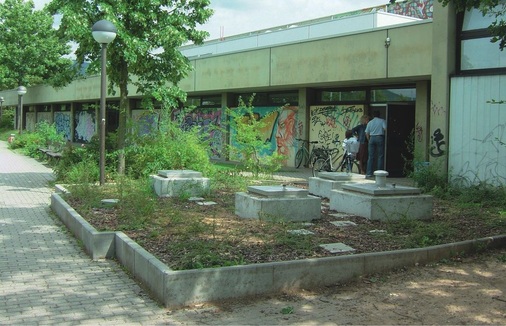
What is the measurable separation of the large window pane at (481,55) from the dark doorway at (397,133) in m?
3.79

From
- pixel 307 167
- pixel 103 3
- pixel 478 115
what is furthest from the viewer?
pixel 307 167

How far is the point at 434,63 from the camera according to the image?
1260 cm

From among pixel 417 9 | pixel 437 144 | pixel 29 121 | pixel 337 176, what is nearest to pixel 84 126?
pixel 29 121

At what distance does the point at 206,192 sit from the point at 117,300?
227 inches

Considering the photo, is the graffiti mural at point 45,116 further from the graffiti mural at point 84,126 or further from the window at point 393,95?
the window at point 393,95

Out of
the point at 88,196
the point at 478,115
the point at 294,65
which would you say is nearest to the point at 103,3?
the point at 88,196

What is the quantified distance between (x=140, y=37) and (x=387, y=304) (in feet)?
33.6

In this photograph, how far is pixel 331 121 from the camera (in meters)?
18.4

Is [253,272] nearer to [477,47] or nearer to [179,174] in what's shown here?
[179,174]

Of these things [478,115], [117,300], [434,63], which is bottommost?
[117,300]

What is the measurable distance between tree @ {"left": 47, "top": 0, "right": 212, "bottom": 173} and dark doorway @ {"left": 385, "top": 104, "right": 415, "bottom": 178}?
587 cm

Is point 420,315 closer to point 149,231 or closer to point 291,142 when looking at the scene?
point 149,231

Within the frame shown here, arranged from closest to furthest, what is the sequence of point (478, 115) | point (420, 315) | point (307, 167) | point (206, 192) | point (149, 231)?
point (420, 315) < point (149, 231) < point (206, 192) < point (478, 115) < point (307, 167)

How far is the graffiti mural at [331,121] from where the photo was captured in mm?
17578
